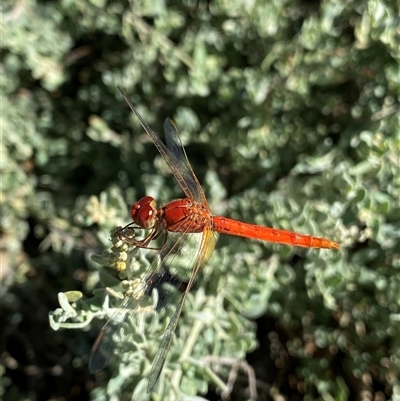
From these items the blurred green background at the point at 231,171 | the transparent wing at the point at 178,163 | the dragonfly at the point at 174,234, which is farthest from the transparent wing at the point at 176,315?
the blurred green background at the point at 231,171

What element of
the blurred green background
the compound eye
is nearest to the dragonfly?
the compound eye

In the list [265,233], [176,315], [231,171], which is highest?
[176,315]

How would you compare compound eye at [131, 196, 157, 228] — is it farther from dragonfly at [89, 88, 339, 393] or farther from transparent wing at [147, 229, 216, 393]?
transparent wing at [147, 229, 216, 393]

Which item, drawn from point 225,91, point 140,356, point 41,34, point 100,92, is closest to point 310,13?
point 225,91

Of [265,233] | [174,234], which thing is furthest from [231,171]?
[174,234]

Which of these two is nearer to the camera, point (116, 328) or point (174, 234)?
point (116, 328)

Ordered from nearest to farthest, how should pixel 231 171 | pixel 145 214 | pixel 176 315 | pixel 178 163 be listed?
pixel 176 315, pixel 145 214, pixel 178 163, pixel 231 171

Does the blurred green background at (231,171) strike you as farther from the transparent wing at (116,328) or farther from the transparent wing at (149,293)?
the transparent wing at (116,328)

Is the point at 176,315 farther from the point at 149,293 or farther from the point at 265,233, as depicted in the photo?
the point at 265,233
